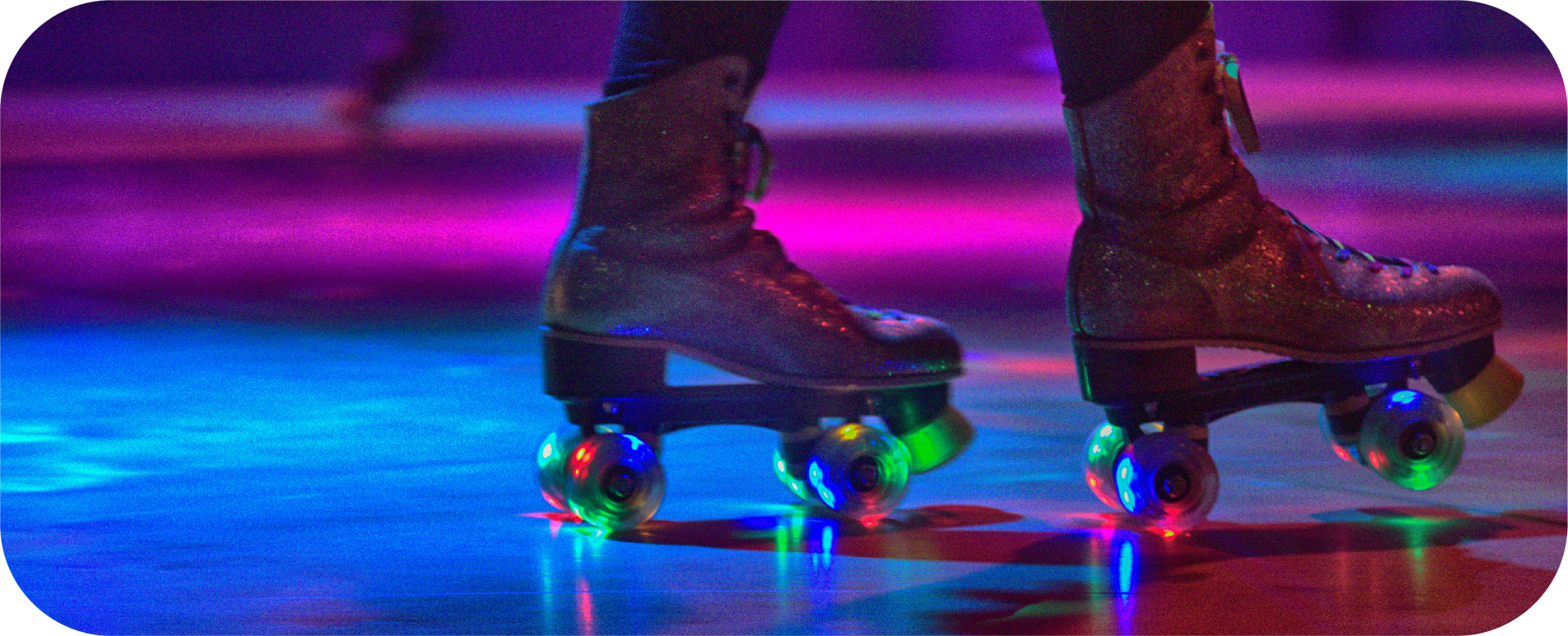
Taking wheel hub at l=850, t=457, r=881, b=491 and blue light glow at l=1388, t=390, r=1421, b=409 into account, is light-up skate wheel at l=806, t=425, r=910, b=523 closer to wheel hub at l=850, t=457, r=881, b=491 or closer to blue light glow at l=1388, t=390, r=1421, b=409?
wheel hub at l=850, t=457, r=881, b=491

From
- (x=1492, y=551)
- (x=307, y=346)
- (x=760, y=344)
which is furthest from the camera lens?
(x=307, y=346)

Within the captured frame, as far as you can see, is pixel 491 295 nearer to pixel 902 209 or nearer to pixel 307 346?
pixel 307 346

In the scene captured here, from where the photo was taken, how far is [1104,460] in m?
1.48

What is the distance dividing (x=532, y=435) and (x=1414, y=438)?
978 millimetres

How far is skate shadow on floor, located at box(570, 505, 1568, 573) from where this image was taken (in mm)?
1330

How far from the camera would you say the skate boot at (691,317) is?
145cm

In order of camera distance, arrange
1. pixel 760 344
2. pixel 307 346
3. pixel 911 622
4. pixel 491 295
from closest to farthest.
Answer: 1. pixel 911 622
2. pixel 760 344
3. pixel 307 346
4. pixel 491 295

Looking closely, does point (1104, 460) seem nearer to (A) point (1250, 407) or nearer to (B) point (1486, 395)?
(A) point (1250, 407)

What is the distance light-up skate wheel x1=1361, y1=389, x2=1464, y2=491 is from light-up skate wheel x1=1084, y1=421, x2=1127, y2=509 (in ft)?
0.80

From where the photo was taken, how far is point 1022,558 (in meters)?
1.32

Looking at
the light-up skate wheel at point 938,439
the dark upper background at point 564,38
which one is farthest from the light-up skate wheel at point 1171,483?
the dark upper background at point 564,38

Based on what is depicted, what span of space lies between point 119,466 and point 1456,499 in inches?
53.8

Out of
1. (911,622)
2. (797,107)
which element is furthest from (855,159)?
(911,622)

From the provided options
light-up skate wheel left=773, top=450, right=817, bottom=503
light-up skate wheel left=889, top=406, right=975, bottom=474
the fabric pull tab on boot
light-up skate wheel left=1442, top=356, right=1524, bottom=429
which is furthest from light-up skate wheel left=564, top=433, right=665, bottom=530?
light-up skate wheel left=1442, top=356, right=1524, bottom=429
